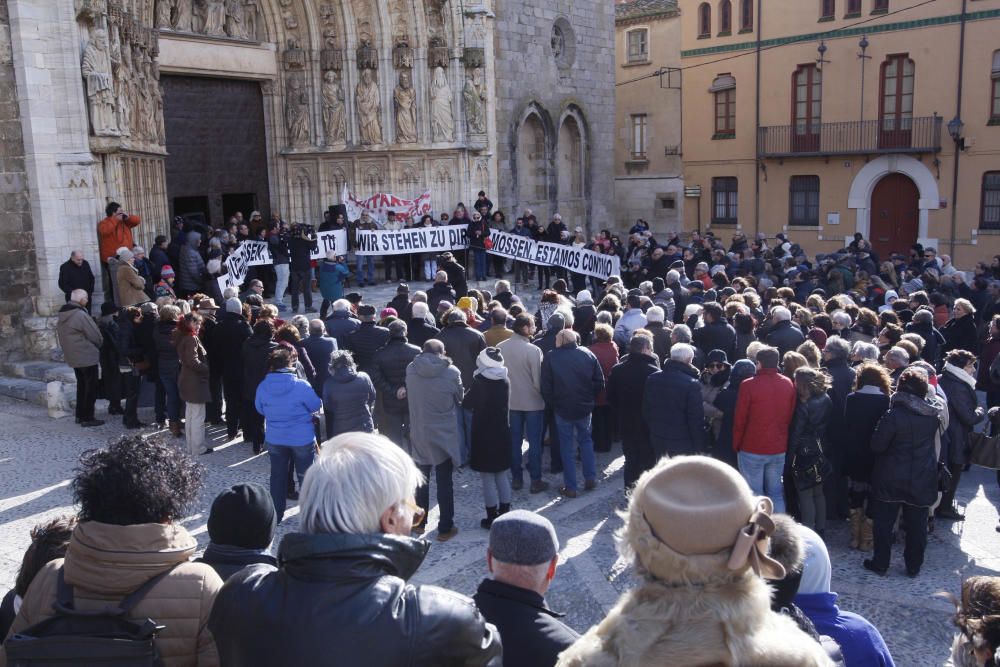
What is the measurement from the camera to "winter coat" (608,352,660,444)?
7.93 metres

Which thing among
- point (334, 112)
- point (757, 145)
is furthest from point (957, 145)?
point (334, 112)

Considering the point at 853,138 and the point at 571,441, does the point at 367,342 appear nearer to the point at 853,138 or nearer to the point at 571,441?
the point at 571,441

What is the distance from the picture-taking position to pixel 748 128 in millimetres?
30500

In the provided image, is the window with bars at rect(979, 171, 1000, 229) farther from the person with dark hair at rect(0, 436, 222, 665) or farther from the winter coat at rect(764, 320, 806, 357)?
the person with dark hair at rect(0, 436, 222, 665)

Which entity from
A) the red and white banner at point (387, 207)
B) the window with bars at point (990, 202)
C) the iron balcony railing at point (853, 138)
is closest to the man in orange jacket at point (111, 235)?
the red and white banner at point (387, 207)

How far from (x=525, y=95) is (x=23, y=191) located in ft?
43.9

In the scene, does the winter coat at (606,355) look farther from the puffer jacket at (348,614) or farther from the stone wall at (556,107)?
the stone wall at (556,107)

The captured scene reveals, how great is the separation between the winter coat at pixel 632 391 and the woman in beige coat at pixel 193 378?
438cm

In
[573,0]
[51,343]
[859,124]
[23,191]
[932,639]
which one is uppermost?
[573,0]

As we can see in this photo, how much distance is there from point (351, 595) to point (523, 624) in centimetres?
77

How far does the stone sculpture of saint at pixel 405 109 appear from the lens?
18.5 metres

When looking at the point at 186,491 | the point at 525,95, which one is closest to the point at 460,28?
the point at 525,95

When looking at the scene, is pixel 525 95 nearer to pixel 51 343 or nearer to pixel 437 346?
pixel 51 343

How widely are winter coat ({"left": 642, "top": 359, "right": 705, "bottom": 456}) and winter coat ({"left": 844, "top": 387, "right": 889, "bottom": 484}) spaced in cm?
115
